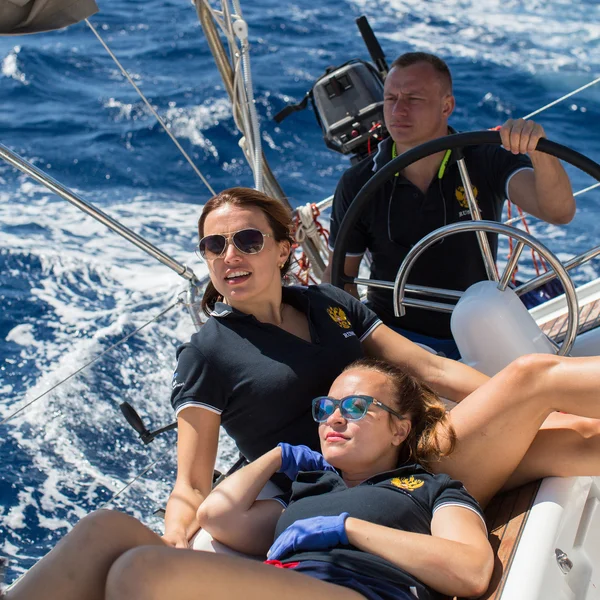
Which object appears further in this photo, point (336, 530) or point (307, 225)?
point (307, 225)

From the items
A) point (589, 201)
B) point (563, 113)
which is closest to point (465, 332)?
point (589, 201)

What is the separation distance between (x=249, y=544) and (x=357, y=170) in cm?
121

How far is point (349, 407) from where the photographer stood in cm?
150

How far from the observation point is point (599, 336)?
6.80ft

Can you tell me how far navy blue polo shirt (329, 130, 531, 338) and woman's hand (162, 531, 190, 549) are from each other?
107cm

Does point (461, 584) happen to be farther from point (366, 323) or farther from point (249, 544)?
point (366, 323)

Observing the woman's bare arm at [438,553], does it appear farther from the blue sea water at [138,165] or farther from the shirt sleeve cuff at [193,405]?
the blue sea water at [138,165]

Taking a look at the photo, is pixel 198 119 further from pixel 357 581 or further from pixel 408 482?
pixel 357 581

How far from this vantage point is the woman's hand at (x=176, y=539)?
4.98 feet

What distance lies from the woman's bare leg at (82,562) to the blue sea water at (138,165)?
66.5 inches

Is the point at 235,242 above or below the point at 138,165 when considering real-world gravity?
above

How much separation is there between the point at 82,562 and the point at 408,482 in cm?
55

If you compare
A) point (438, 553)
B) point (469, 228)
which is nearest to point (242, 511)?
point (438, 553)

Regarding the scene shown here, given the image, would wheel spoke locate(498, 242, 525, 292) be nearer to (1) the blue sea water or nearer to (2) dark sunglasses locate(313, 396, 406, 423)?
(2) dark sunglasses locate(313, 396, 406, 423)
